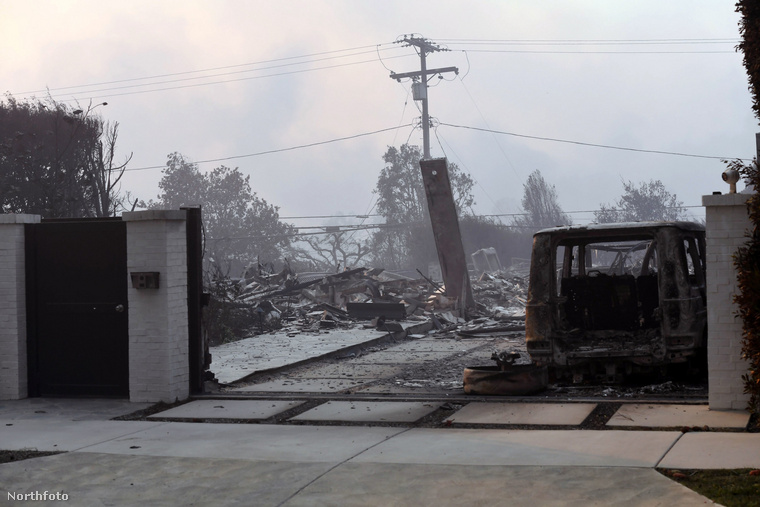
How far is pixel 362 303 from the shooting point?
21.1 meters

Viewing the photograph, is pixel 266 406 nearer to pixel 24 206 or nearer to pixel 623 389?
pixel 623 389

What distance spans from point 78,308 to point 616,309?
627 cm

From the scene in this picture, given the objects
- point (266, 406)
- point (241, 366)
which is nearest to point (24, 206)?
point (241, 366)

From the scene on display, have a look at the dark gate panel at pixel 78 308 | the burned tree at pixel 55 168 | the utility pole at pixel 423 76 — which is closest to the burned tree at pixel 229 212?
the utility pole at pixel 423 76

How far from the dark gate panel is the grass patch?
20.3 ft

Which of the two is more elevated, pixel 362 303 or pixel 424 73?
pixel 424 73

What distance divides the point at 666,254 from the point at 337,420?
12.9 ft

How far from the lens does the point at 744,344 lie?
22.3 feet

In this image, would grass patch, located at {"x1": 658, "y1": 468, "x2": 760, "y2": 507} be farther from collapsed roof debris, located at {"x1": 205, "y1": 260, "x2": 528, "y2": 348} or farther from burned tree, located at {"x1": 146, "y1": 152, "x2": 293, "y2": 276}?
burned tree, located at {"x1": 146, "y1": 152, "x2": 293, "y2": 276}

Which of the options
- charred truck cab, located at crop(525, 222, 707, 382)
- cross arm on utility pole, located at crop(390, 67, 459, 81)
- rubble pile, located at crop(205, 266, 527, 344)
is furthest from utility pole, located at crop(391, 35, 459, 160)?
charred truck cab, located at crop(525, 222, 707, 382)

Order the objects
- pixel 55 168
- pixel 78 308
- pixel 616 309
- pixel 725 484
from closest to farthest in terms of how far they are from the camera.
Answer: pixel 725 484 → pixel 78 308 → pixel 616 309 → pixel 55 168

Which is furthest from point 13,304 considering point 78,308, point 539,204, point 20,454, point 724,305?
point 539,204

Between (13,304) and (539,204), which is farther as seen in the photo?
(539,204)

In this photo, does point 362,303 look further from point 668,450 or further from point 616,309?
point 668,450
